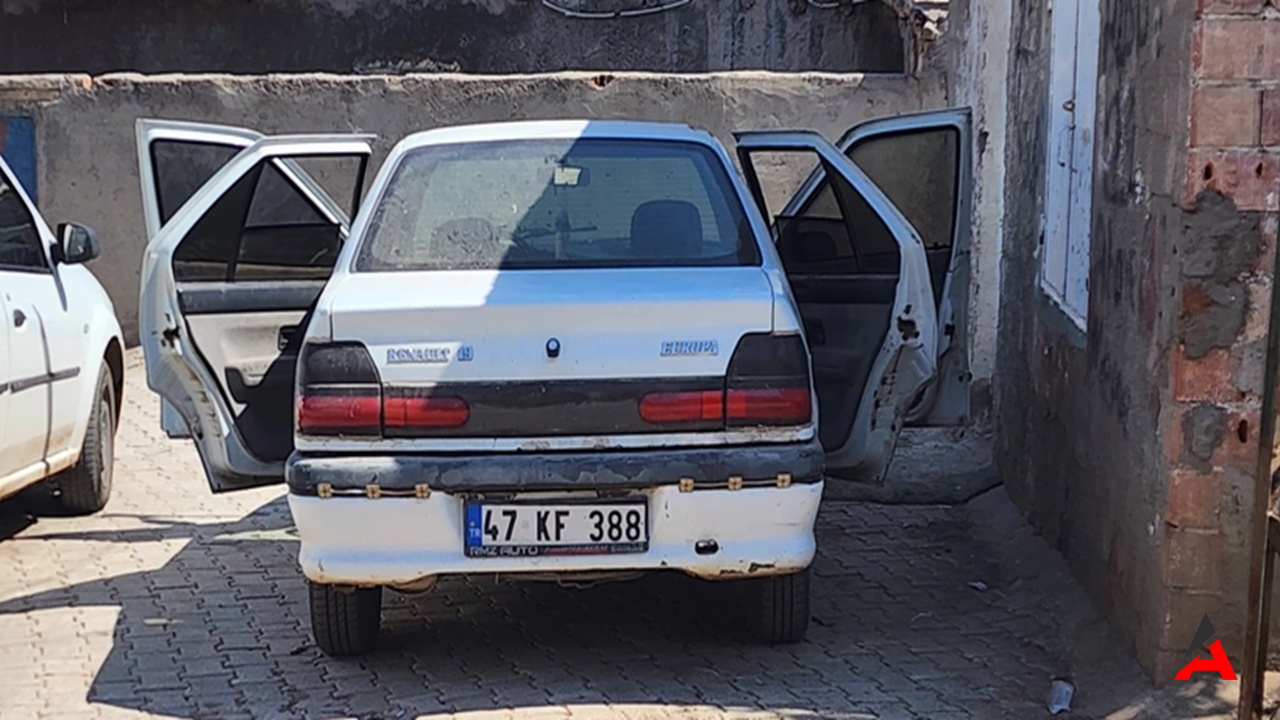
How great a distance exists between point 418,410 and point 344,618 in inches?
35.6

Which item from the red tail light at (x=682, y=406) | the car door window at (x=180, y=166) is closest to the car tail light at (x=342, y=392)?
the red tail light at (x=682, y=406)

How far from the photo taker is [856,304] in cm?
615

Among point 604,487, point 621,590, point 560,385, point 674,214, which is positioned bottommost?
point 621,590

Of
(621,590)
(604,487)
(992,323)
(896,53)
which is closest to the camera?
(604,487)

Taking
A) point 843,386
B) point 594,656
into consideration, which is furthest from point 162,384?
point 843,386

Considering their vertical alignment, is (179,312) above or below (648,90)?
below

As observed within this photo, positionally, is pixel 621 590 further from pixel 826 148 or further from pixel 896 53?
pixel 896 53

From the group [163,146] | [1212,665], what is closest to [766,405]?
[1212,665]

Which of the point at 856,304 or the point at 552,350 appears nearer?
the point at 552,350

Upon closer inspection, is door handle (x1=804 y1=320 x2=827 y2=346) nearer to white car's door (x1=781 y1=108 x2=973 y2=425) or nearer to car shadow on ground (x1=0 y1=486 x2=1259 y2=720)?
white car's door (x1=781 y1=108 x2=973 y2=425)

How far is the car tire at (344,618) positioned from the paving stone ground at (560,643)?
7 cm

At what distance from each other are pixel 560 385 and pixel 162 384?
5.96ft

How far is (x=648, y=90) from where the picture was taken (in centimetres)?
1056

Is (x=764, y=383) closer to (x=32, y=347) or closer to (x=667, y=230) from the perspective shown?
(x=667, y=230)
